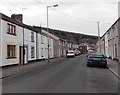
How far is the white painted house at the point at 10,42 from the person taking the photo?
56.1 feet

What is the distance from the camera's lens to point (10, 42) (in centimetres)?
1870

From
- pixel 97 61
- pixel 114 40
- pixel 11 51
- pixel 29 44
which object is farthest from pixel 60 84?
pixel 114 40

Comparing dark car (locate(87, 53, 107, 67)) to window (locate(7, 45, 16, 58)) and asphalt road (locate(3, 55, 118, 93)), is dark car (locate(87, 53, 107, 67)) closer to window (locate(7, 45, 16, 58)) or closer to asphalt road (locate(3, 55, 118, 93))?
asphalt road (locate(3, 55, 118, 93))

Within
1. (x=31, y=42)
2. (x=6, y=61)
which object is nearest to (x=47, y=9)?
(x=31, y=42)

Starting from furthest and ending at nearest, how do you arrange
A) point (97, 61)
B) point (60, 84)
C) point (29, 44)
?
1. point (29, 44)
2. point (97, 61)
3. point (60, 84)

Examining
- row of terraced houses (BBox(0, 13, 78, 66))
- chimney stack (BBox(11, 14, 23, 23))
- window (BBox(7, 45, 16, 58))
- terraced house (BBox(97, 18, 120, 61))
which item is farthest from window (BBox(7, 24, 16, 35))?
terraced house (BBox(97, 18, 120, 61))

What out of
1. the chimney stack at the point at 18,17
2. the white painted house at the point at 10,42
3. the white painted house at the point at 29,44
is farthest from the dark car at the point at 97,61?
the chimney stack at the point at 18,17

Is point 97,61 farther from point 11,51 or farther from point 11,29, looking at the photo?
point 11,29

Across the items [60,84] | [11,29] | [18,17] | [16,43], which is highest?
[18,17]

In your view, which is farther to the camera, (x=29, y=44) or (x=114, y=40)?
(x=114, y=40)

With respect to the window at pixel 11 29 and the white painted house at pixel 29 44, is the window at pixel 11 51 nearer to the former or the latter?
the window at pixel 11 29

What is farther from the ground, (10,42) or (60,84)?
(10,42)

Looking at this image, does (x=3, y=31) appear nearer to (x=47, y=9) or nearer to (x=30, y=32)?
(x=30, y=32)

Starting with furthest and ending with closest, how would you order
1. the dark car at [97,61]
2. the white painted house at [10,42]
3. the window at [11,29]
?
1. the window at [11,29]
2. the dark car at [97,61]
3. the white painted house at [10,42]
